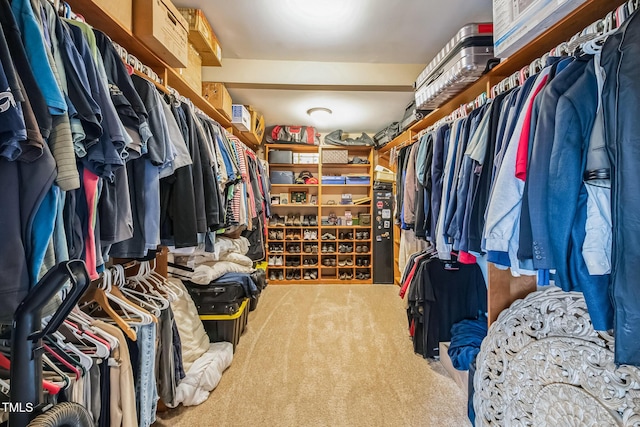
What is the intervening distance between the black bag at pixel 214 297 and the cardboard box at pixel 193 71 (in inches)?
55.1

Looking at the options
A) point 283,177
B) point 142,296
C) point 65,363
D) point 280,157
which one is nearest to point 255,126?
point 280,157

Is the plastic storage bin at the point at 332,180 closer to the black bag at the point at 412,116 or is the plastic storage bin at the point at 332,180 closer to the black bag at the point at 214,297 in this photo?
the black bag at the point at 412,116

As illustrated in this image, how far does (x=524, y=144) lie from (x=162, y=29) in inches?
66.1

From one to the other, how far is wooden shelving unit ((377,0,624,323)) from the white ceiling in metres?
0.51

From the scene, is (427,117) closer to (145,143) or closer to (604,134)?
(604,134)

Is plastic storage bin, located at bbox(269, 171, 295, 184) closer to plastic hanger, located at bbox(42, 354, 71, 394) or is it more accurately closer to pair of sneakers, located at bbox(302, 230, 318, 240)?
pair of sneakers, located at bbox(302, 230, 318, 240)

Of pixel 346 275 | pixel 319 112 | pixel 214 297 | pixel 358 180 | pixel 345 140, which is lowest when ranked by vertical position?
pixel 346 275

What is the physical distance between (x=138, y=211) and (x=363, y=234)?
3.70 metres

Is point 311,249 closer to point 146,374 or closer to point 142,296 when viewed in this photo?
point 142,296

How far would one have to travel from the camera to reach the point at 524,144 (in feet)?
3.40

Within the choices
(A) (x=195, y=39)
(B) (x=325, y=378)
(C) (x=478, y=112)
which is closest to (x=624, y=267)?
(C) (x=478, y=112)

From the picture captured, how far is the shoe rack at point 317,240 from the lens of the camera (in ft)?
14.5

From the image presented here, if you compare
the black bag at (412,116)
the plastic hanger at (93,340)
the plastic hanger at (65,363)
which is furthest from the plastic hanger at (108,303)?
the black bag at (412,116)

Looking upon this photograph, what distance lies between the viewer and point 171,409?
64.6 inches
